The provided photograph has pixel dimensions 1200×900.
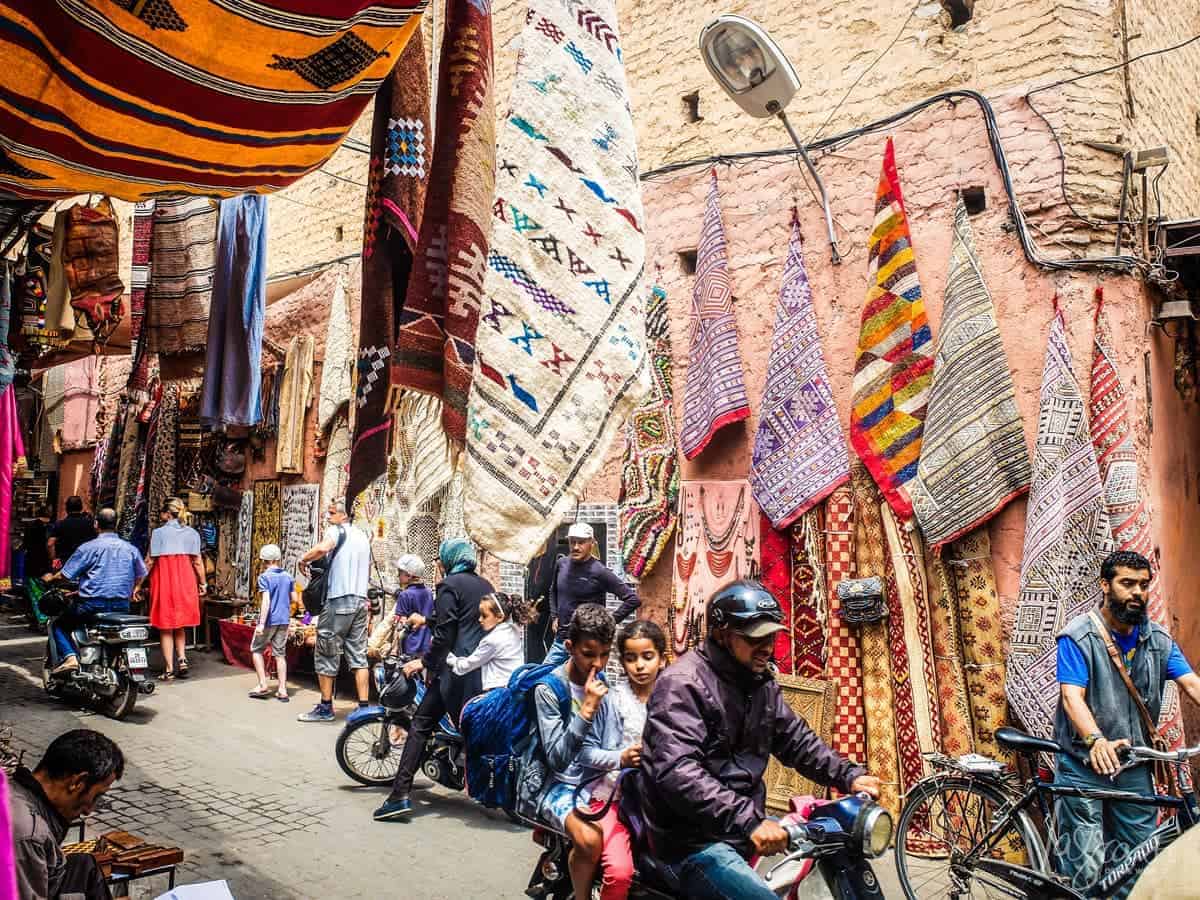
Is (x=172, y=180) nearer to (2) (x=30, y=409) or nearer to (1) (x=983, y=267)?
(1) (x=983, y=267)

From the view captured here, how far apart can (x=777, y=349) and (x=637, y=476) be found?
55.4 inches

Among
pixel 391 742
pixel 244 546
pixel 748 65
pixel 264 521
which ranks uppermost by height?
pixel 748 65

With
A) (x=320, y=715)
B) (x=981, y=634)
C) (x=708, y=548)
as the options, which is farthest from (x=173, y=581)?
(x=981, y=634)

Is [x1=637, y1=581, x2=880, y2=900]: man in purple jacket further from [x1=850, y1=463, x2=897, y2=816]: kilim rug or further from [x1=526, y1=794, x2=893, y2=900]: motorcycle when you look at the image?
[x1=850, y1=463, x2=897, y2=816]: kilim rug

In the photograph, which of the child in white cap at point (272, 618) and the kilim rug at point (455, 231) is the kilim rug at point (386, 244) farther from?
the child in white cap at point (272, 618)

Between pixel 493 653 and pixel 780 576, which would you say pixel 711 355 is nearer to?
pixel 780 576

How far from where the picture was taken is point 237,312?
5297mm

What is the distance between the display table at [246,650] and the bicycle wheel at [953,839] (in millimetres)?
6423

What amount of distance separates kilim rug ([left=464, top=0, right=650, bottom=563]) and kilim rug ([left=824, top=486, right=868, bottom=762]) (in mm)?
4038

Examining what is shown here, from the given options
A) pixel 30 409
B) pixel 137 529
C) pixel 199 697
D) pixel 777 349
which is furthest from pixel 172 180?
pixel 30 409

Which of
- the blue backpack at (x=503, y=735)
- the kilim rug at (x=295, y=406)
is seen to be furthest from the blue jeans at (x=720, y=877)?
the kilim rug at (x=295, y=406)

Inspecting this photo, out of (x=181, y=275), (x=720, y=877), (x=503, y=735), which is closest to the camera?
(x=720, y=877)

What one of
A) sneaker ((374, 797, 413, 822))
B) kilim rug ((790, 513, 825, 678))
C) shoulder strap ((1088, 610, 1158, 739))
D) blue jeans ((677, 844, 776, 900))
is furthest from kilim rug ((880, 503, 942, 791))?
sneaker ((374, 797, 413, 822))

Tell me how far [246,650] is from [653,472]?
20.2ft
